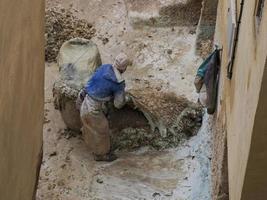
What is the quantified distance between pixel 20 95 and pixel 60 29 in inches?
205

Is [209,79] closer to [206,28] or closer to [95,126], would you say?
[95,126]

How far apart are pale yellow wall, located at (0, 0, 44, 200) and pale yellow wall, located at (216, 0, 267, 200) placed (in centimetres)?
179

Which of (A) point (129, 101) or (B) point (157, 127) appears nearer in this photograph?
(A) point (129, 101)

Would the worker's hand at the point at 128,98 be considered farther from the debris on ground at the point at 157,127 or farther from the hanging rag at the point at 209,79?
the hanging rag at the point at 209,79

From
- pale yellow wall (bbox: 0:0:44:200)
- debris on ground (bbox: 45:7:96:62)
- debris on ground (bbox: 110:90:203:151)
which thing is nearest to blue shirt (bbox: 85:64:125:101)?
debris on ground (bbox: 110:90:203:151)

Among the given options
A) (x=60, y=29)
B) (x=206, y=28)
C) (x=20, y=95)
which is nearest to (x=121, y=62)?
(x=206, y=28)

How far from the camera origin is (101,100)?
9.37m

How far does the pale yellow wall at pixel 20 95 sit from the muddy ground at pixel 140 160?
4.83 feet

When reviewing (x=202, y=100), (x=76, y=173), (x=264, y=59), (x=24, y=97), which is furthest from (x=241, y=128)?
(x=76, y=173)

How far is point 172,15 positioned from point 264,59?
21.7 feet

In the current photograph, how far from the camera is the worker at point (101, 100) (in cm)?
927

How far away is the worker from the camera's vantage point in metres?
9.27

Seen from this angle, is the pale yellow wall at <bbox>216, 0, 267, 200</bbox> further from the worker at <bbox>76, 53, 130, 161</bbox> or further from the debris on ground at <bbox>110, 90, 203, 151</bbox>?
the debris on ground at <bbox>110, 90, 203, 151</bbox>

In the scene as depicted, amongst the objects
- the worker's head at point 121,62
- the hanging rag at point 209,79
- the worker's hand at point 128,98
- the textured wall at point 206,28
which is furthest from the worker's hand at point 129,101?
the textured wall at point 206,28
